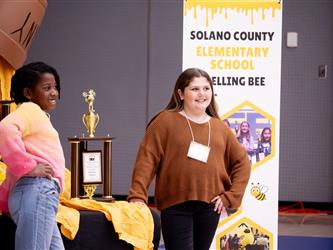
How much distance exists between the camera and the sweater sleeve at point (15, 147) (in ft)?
8.57

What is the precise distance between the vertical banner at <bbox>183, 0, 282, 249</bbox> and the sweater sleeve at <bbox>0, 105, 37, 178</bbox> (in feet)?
5.57

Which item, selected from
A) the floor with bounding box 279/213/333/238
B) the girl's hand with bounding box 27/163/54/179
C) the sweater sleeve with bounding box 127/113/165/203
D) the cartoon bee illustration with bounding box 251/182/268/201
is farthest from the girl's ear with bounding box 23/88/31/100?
the floor with bounding box 279/213/333/238

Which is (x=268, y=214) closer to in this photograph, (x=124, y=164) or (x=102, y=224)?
(x=102, y=224)

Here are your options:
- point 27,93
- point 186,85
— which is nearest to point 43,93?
point 27,93

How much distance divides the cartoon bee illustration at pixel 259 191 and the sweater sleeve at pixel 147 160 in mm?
1262

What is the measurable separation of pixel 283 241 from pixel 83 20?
3.34m

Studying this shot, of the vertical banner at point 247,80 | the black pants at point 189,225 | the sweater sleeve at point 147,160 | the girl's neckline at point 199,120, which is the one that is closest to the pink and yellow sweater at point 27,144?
the sweater sleeve at point 147,160

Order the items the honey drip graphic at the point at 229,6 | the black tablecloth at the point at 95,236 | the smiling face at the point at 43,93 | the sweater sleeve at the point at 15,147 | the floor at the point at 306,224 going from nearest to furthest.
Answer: the sweater sleeve at the point at 15,147 → the smiling face at the point at 43,93 → the black tablecloth at the point at 95,236 → the honey drip graphic at the point at 229,6 → the floor at the point at 306,224

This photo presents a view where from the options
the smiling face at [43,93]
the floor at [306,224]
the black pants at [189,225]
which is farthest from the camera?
the floor at [306,224]

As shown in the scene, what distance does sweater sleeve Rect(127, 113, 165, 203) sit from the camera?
10.0 ft

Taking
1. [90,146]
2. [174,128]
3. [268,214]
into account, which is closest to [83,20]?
[90,146]

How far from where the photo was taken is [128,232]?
352 cm

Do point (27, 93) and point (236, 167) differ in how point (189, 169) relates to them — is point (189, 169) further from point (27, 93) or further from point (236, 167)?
point (27, 93)

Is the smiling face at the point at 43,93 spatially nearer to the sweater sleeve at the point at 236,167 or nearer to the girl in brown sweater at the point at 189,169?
the girl in brown sweater at the point at 189,169
